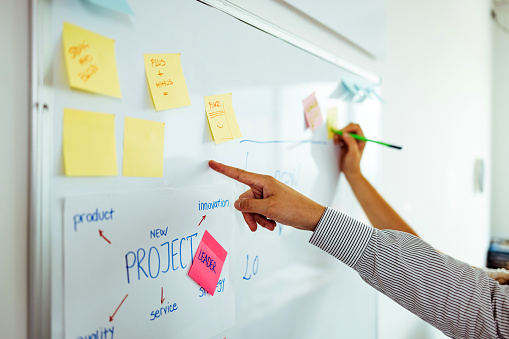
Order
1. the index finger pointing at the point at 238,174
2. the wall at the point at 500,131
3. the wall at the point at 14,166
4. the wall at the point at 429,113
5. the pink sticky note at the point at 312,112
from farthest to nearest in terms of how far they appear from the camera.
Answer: the wall at the point at 500,131 → the wall at the point at 429,113 → the pink sticky note at the point at 312,112 → the index finger pointing at the point at 238,174 → the wall at the point at 14,166

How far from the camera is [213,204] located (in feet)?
2.06

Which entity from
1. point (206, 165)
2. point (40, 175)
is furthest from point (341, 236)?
point (40, 175)

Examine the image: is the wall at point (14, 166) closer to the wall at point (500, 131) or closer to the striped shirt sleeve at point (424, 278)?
the striped shirt sleeve at point (424, 278)

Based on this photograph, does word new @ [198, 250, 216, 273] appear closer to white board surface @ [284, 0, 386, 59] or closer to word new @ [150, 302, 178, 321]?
word new @ [150, 302, 178, 321]

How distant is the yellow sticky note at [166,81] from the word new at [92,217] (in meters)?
0.17

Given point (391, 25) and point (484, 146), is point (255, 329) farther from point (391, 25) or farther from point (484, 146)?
point (484, 146)

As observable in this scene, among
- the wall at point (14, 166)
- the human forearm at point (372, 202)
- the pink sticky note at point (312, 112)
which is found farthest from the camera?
the human forearm at point (372, 202)

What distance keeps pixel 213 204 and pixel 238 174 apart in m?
0.08

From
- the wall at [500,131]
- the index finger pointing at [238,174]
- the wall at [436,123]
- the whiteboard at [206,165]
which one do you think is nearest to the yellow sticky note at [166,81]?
the whiteboard at [206,165]

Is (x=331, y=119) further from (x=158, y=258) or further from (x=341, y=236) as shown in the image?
(x=158, y=258)

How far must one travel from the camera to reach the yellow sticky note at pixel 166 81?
0.52 m

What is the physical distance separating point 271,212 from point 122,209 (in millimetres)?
246

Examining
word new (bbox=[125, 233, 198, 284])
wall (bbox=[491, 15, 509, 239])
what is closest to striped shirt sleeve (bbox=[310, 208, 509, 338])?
word new (bbox=[125, 233, 198, 284])

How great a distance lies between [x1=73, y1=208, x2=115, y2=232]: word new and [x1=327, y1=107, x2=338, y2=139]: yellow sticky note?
655 millimetres
